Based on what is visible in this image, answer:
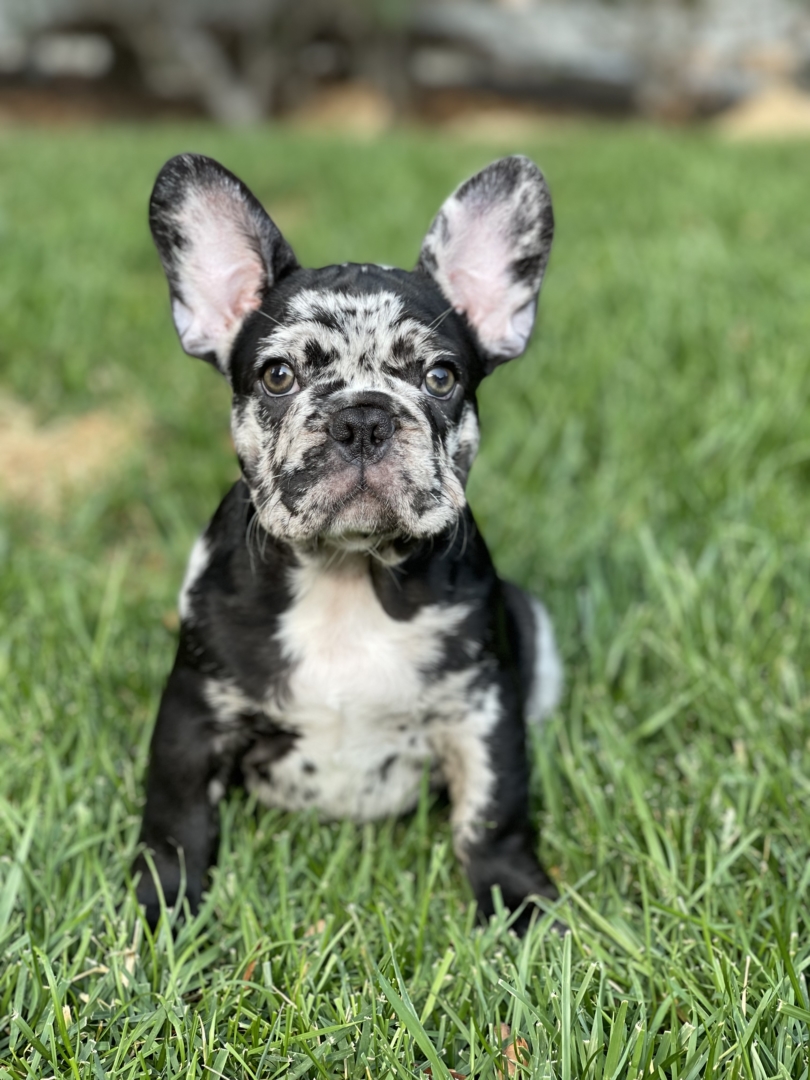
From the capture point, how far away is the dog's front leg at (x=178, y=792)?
315cm

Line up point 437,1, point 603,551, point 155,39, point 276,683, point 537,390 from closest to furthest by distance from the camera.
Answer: point 276,683 < point 603,551 < point 537,390 < point 155,39 < point 437,1

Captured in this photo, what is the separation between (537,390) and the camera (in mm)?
6223

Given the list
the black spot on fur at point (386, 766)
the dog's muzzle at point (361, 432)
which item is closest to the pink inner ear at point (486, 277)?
the dog's muzzle at point (361, 432)

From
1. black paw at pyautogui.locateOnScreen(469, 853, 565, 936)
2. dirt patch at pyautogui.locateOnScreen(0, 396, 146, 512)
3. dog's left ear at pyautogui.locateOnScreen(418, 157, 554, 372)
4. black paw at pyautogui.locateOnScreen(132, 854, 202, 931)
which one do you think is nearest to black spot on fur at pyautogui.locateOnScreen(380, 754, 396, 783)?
black paw at pyautogui.locateOnScreen(469, 853, 565, 936)

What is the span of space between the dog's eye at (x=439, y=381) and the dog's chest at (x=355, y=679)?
547 mm

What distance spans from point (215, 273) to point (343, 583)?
0.99m

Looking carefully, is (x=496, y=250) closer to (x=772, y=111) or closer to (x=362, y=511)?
(x=362, y=511)

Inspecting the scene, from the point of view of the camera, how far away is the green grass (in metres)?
2.59

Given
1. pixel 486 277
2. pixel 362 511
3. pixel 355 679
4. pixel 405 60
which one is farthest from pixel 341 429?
pixel 405 60

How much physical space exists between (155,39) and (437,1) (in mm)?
9735

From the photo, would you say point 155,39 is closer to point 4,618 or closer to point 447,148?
Answer: point 447,148

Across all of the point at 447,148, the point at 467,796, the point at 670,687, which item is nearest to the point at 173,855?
the point at 467,796

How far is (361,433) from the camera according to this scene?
2.73 meters

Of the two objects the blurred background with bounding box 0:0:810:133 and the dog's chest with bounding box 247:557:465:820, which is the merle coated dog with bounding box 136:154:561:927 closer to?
the dog's chest with bounding box 247:557:465:820
